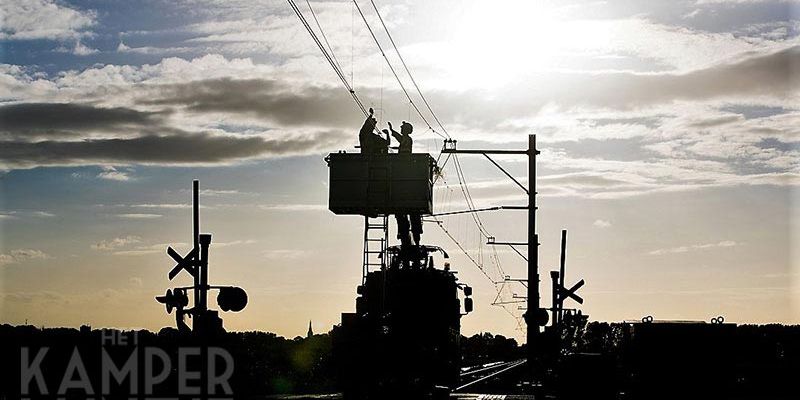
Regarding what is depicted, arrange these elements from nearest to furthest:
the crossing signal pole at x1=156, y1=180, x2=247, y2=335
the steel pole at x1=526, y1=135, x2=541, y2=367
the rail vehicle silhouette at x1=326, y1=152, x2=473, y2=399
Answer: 1. the crossing signal pole at x1=156, y1=180, x2=247, y2=335
2. the rail vehicle silhouette at x1=326, y1=152, x2=473, y2=399
3. the steel pole at x1=526, y1=135, x2=541, y2=367

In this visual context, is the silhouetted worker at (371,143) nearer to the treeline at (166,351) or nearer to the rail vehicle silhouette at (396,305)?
the rail vehicle silhouette at (396,305)

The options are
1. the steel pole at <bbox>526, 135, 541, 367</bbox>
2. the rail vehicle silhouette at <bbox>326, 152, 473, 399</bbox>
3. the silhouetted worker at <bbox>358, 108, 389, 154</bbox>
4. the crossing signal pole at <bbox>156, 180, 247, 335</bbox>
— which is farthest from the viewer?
the silhouetted worker at <bbox>358, 108, 389, 154</bbox>

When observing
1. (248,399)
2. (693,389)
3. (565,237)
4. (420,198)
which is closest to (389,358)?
(248,399)

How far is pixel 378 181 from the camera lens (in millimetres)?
50562

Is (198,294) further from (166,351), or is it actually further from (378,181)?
(378,181)

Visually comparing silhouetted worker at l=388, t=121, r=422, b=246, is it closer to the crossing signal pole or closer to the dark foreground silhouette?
the dark foreground silhouette

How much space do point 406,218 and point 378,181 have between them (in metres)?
2.21

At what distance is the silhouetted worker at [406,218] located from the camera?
50875 mm

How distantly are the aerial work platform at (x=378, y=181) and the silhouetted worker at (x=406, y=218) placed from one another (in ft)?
1.96

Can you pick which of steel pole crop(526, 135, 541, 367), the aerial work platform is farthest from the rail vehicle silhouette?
steel pole crop(526, 135, 541, 367)

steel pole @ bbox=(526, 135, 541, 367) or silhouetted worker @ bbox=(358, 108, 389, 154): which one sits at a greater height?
silhouetted worker @ bbox=(358, 108, 389, 154)

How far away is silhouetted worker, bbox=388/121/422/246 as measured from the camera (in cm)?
5088

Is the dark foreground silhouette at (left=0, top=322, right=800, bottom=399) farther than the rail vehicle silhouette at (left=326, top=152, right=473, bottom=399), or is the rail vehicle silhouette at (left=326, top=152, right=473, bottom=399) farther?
the rail vehicle silhouette at (left=326, top=152, right=473, bottom=399)

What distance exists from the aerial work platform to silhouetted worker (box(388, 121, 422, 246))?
598 millimetres
